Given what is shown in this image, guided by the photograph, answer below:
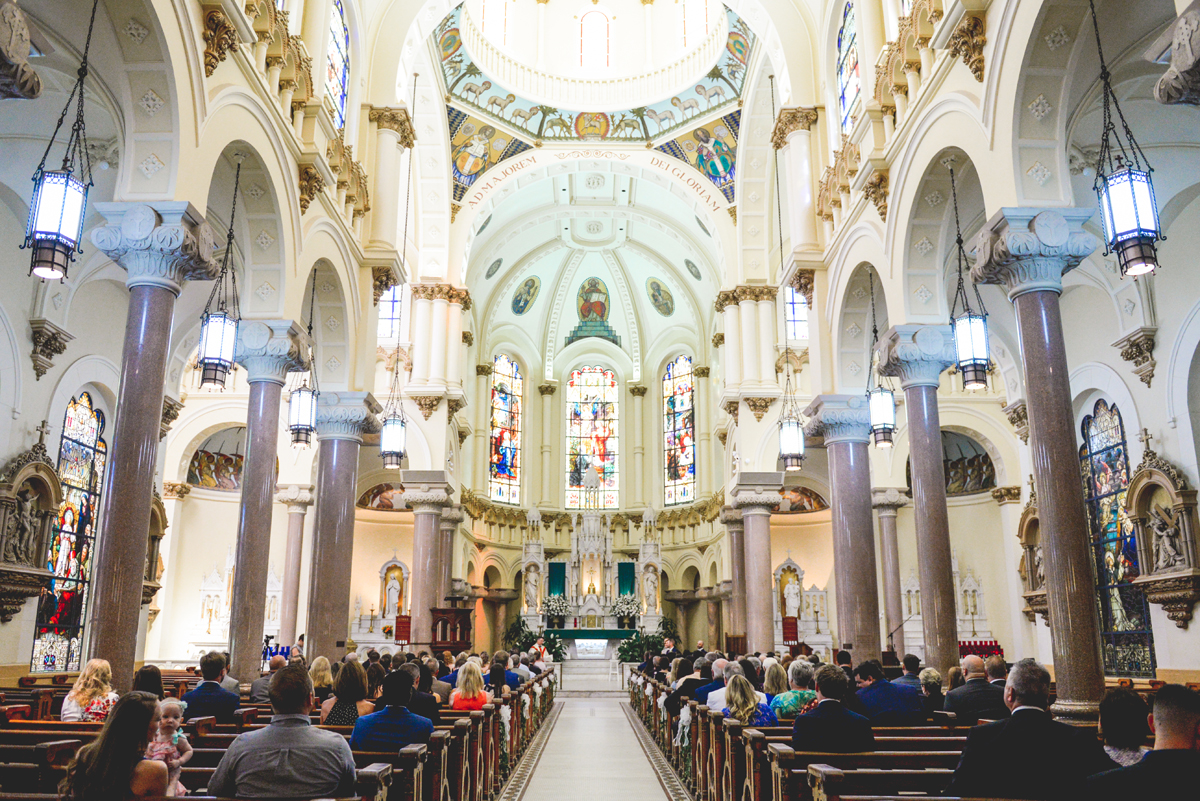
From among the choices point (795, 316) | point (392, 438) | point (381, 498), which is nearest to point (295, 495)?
point (381, 498)

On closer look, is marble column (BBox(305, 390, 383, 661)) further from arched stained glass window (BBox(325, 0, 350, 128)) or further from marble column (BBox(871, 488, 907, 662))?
marble column (BBox(871, 488, 907, 662))

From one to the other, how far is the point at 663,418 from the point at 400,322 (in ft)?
45.9

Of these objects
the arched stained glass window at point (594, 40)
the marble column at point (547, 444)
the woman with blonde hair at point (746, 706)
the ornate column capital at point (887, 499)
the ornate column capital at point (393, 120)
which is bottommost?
the woman with blonde hair at point (746, 706)

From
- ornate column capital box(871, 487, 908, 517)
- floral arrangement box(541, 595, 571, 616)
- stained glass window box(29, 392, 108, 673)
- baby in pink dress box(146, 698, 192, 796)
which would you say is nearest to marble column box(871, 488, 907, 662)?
ornate column capital box(871, 487, 908, 517)

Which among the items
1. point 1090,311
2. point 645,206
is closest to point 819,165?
point 1090,311

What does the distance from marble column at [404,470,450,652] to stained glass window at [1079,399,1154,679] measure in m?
14.1

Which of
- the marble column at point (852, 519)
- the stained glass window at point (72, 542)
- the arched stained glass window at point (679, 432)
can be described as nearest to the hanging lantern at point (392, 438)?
the stained glass window at point (72, 542)

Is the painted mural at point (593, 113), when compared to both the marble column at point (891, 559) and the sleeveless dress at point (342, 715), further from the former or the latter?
the sleeveless dress at point (342, 715)

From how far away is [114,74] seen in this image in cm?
870

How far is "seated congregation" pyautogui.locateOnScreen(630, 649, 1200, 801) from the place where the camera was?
10.7ft

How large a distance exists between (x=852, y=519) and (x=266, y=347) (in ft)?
29.4

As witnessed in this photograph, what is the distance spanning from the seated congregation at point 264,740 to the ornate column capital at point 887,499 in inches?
520

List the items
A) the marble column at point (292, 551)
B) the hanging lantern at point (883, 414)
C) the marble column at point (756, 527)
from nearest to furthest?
the hanging lantern at point (883, 414), the marble column at point (756, 527), the marble column at point (292, 551)

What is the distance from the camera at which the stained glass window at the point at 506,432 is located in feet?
109
